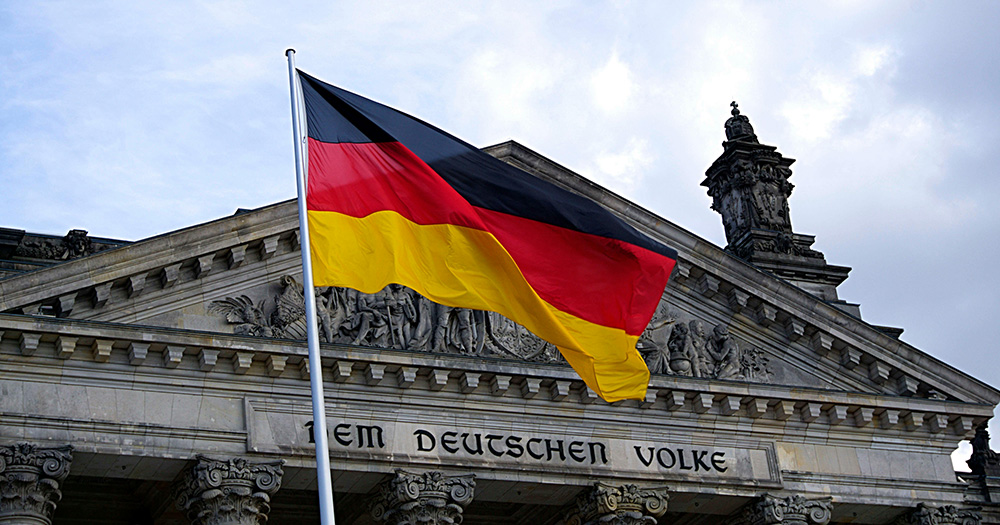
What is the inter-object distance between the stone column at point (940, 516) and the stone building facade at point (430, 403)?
0.07 m

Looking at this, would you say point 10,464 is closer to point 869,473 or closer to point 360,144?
point 360,144

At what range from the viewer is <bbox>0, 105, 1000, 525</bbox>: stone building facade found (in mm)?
25031

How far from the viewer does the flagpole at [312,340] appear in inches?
629

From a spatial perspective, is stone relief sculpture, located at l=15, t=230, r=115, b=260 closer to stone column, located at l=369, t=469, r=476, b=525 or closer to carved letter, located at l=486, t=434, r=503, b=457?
stone column, located at l=369, t=469, r=476, b=525

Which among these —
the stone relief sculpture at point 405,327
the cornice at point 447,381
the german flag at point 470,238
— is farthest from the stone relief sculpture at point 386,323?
the german flag at point 470,238

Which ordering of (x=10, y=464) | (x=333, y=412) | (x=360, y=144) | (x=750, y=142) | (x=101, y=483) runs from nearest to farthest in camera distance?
(x=360, y=144), (x=10, y=464), (x=333, y=412), (x=101, y=483), (x=750, y=142)

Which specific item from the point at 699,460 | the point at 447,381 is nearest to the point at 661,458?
the point at 699,460

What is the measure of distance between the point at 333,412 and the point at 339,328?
1.66m

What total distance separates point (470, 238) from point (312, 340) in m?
3.48

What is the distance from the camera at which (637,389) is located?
786 inches

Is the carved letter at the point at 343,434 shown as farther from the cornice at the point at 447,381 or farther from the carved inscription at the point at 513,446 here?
the carved inscription at the point at 513,446

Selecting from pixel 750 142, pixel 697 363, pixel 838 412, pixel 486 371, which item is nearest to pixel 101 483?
pixel 486 371

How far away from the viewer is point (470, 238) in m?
19.7

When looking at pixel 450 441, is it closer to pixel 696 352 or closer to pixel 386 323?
pixel 386 323
